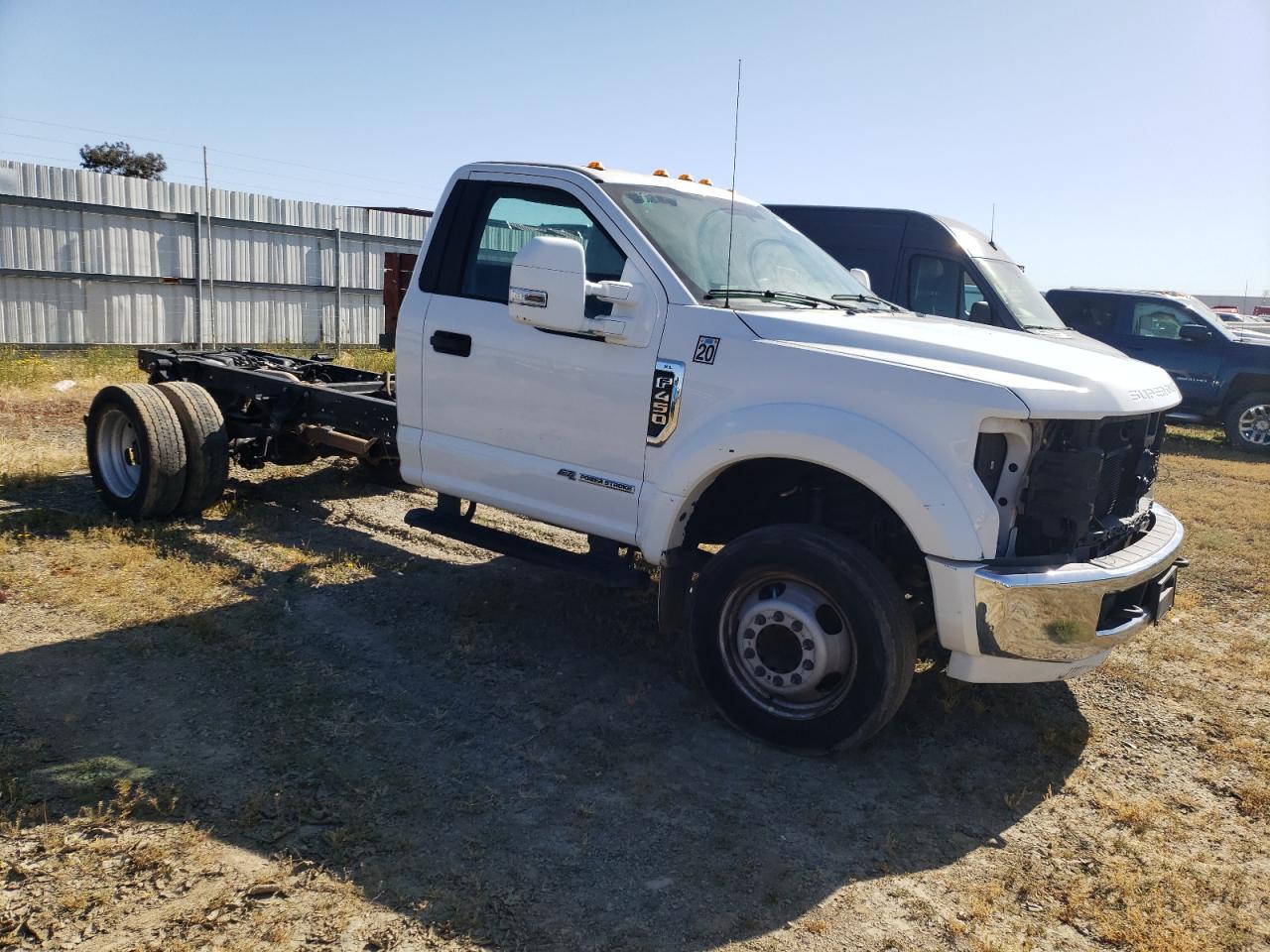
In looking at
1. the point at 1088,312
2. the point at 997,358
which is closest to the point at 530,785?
the point at 997,358

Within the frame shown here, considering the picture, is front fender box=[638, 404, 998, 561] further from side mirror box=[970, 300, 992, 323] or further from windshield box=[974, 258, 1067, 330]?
windshield box=[974, 258, 1067, 330]

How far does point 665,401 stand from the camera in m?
4.20

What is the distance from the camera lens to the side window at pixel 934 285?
9727mm

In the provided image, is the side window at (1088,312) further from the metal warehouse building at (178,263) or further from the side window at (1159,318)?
the metal warehouse building at (178,263)

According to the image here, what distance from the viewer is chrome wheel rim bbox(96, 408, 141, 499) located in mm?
6727

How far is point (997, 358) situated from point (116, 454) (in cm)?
571

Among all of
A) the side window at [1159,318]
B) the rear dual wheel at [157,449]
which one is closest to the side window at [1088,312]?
the side window at [1159,318]

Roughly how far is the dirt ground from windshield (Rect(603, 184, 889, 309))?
6.00ft

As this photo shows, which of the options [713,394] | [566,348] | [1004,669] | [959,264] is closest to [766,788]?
[1004,669]

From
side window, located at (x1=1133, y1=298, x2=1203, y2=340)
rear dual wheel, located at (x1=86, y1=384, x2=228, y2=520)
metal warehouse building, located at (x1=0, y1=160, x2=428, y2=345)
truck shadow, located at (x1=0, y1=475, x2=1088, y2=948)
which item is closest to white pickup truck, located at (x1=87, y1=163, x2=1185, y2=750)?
truck shadow, located at (x1=0, y1=475, x2=1088, y2=948)

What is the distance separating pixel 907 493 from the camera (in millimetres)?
3578

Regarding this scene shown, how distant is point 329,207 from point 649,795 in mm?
16912

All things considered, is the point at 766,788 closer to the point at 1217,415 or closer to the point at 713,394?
the point at 713,394

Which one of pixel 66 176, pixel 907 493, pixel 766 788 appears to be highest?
pixel 66 176
